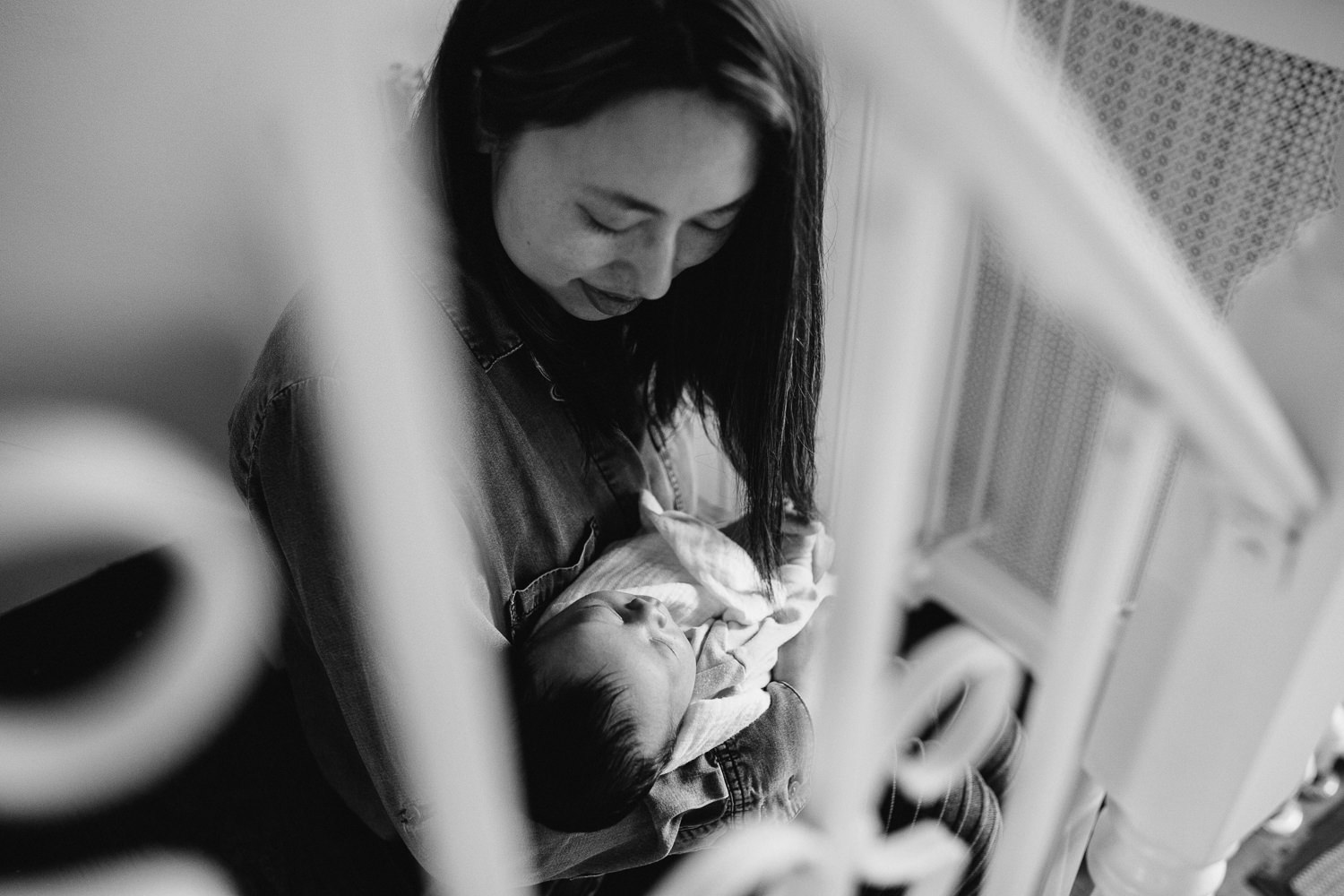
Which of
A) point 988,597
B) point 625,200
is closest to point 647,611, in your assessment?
point 625,200

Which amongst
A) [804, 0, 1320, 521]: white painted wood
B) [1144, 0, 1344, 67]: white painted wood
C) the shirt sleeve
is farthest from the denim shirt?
[1144, 0, 1344, 67]: white painted wood

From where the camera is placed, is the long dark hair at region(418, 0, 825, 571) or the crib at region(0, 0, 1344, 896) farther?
the long dark hair at region(418, 0, 825, 571)

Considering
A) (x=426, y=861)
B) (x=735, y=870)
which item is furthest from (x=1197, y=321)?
(x=426, y=861)

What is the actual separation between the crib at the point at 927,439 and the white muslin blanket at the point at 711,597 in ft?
0.90

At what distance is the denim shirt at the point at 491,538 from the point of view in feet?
2.39

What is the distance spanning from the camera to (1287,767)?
2.00 ft

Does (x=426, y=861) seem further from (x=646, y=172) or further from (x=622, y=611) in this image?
(x=646, y=172)

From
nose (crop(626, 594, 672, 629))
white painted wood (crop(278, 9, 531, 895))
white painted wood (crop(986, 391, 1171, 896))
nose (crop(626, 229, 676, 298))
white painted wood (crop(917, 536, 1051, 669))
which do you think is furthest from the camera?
white painted wood (crop(917, 536, 1051, 669))

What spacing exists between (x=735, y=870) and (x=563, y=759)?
239mm

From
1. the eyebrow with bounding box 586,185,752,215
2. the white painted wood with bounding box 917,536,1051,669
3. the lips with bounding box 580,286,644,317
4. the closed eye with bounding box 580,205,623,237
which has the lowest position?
the white painted wood with bounding box 917,536,1051,669

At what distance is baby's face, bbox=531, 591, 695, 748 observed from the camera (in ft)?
2.62

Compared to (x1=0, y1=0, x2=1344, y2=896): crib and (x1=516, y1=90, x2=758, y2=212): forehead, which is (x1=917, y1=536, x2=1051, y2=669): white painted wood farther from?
(x1=516, y1=90, x2=758, y2=212): forehead

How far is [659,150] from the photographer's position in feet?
2.11

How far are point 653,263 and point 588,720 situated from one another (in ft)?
1.19
